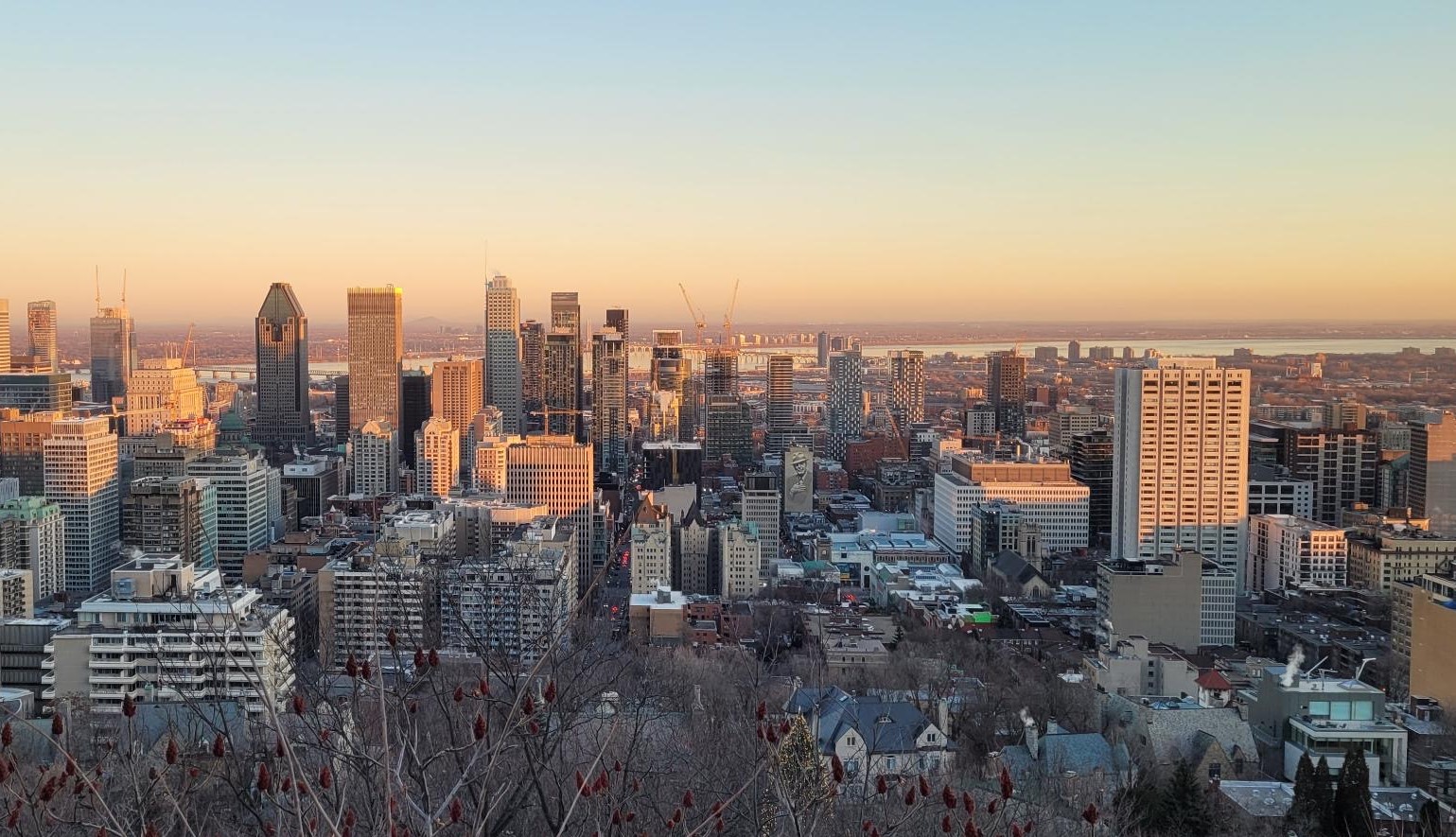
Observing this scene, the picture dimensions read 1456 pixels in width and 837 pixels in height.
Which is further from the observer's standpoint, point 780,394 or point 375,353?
point 780,394

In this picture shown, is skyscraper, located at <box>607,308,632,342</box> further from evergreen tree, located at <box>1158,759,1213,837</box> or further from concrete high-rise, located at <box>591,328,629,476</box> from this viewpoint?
evergreen tree, located at <box>1158,759,1213,837</box>

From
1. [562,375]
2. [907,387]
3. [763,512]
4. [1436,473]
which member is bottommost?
[763,512]

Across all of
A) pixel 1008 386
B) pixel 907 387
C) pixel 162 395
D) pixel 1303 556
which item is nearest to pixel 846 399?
pixel 907 387

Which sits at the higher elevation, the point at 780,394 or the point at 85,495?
the point at 780,394

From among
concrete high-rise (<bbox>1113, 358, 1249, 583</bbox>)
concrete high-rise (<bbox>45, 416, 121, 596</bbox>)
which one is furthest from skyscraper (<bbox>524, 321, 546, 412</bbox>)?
concrete high-rise (<bbox>1113, 358, 1249, 583</bbox>)

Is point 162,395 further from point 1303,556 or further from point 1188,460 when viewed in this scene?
point 1303,556

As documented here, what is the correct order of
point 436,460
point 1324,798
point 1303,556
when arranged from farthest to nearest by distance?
point 436,460, point 1303,556, point 1324,798

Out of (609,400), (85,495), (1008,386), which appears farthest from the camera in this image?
(1008,386)

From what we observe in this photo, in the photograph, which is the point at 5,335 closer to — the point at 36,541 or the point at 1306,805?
the point at 36,541
